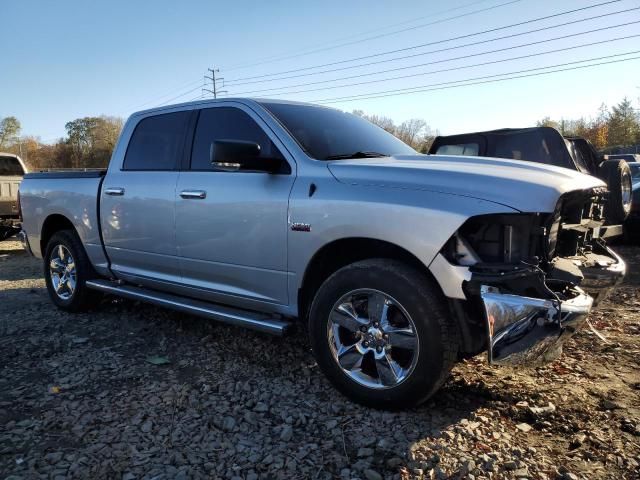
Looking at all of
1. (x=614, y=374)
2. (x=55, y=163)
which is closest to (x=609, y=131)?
(x=614, y=374)

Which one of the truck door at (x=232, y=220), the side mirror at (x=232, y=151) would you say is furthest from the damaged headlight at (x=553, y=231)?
the side mirror at (x=232, y=151)

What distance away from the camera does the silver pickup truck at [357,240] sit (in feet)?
8.61

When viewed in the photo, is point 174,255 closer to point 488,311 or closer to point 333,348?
point 333,348

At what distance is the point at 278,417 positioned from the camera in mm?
3006

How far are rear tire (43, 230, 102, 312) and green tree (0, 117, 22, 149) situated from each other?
86.8 meters

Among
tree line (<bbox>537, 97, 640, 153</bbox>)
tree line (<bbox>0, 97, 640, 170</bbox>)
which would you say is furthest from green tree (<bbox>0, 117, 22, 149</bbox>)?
tree line (<bbox>537, 97, 640, 153</bbox>)

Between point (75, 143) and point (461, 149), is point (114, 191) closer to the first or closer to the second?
point (461, 149)

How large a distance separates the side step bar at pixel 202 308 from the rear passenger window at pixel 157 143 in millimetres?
1100

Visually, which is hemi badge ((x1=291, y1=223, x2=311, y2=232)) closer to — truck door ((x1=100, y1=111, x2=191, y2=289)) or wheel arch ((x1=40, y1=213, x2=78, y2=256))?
truck door ((x1=100, y1=111, x2=191, y2=289))

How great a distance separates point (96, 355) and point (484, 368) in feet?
9.88

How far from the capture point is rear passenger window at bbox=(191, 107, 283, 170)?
12.3ft

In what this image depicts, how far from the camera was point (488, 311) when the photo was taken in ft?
8.29

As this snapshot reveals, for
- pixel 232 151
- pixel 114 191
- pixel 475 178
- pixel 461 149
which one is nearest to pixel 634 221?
pixel 461 149

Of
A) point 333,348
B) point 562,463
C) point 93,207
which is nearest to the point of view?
point 562,463
